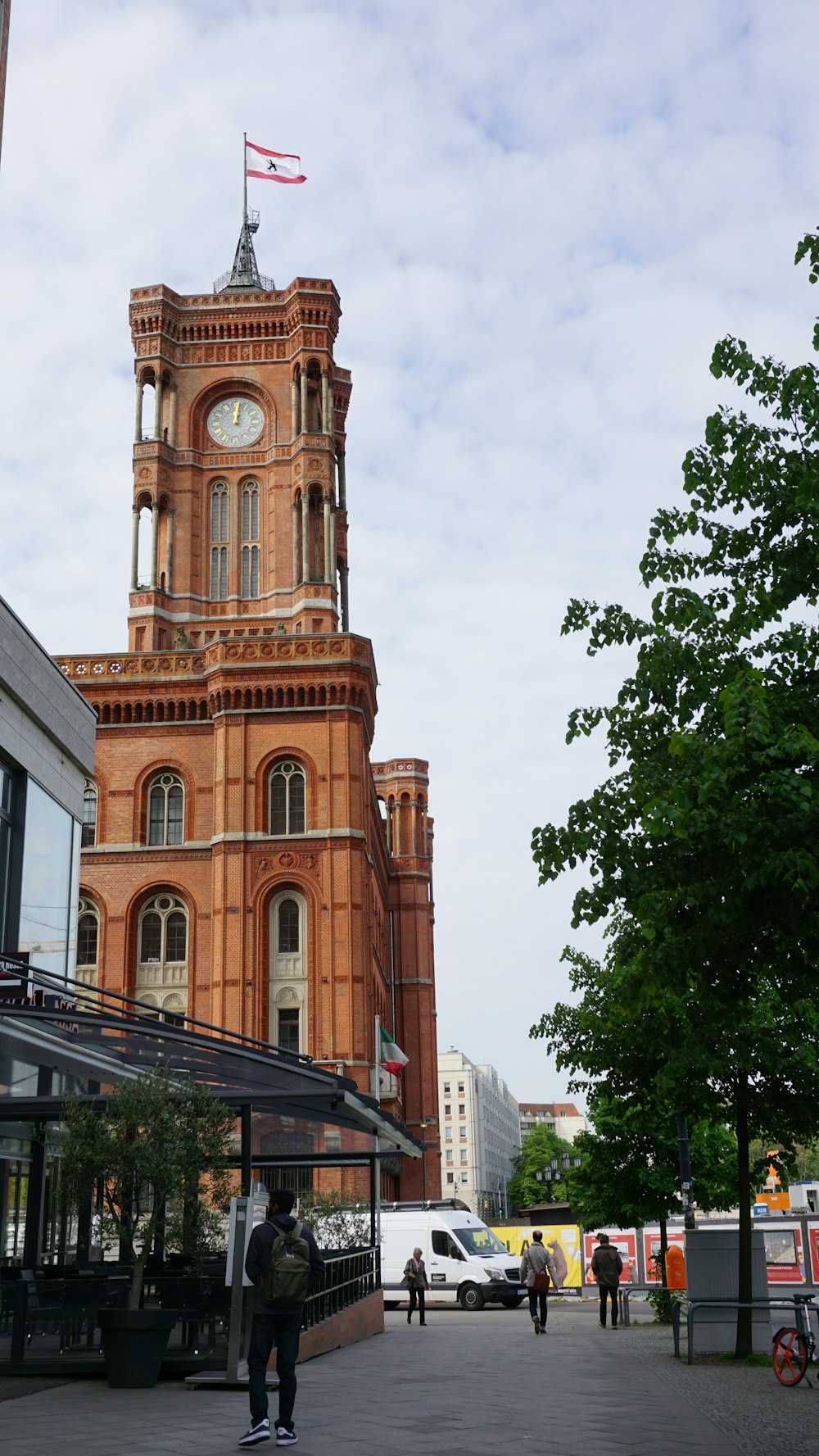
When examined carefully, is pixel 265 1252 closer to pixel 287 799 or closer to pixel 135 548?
pixel 287 799

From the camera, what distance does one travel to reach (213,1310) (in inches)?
513

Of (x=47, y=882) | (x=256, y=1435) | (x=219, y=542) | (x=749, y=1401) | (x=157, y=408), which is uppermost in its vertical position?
(x=157, y=408)

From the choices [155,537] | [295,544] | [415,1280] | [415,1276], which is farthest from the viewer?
[155,537]

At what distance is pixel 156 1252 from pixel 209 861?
103 feet

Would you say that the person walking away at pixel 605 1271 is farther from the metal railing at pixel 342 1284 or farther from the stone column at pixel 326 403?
the stone column at pixel 326 403

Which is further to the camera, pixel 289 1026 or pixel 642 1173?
pixel 289 1026

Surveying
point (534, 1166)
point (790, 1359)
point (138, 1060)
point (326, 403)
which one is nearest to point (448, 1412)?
point (790, 1359)

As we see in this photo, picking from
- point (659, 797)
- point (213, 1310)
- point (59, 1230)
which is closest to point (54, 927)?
Result: point (59, 1230)

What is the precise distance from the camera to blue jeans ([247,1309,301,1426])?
9.38 m

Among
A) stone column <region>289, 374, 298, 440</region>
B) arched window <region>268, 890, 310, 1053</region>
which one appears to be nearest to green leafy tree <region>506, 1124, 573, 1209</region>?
stone column <region>289, 374, 298, 440</region>

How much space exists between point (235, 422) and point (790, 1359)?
1907 inches

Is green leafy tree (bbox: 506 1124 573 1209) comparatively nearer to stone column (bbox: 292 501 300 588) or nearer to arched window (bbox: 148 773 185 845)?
stone column (bbox: 292 501 300 588)

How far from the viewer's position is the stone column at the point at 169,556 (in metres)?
54.5

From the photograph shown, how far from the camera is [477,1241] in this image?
32.5 m
